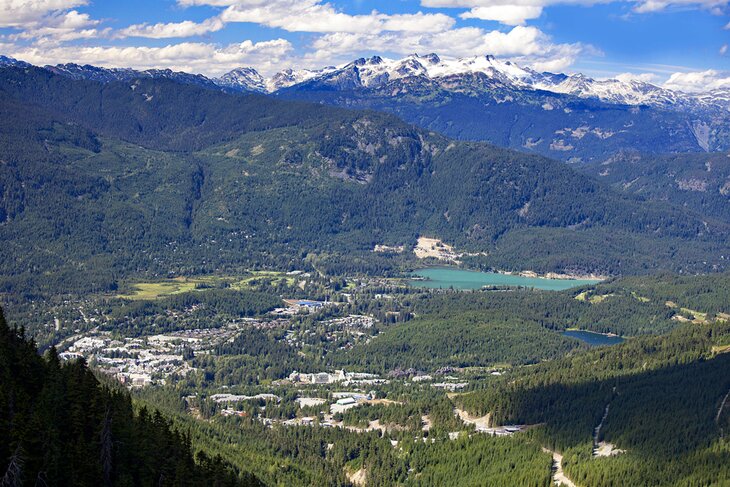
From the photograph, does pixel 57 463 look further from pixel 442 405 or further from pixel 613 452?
pixel 442 405

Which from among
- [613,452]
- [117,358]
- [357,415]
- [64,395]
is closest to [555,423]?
[613,452]

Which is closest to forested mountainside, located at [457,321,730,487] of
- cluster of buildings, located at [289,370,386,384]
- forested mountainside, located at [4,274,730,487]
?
forested mountainside, located at [4,274,730,487]

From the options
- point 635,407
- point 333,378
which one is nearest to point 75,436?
point 635,407

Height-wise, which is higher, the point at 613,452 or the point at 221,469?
the point at 221,469

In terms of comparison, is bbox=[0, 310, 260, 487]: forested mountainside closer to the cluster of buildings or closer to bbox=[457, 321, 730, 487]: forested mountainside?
bbox=[457, 321, 730, 487]: forested mountainside

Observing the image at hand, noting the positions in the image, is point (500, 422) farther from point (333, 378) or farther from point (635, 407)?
point (333, 378)

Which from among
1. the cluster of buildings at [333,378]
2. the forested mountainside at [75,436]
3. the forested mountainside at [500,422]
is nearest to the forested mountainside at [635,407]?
the forested mountainside at [500,422]

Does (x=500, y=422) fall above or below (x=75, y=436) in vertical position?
below

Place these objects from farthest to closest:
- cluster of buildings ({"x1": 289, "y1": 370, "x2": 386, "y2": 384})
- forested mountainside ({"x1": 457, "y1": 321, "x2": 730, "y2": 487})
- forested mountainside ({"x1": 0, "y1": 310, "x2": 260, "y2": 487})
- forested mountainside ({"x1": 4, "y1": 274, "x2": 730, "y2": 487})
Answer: cluster of buildings ({"x1": 289, "y1": 370, "x2": 386, "y2": 384}), forested mountainside ({"x1": 4, "y1": 274, "x2": 730, "y2": 487}), forested mountainside ({"x1": 457, "y1": 321, "x2": 730, "y2": 487}), forested mountainside ({"x1": 0, "y1": 310, "x2": 260, "y2": 487})
